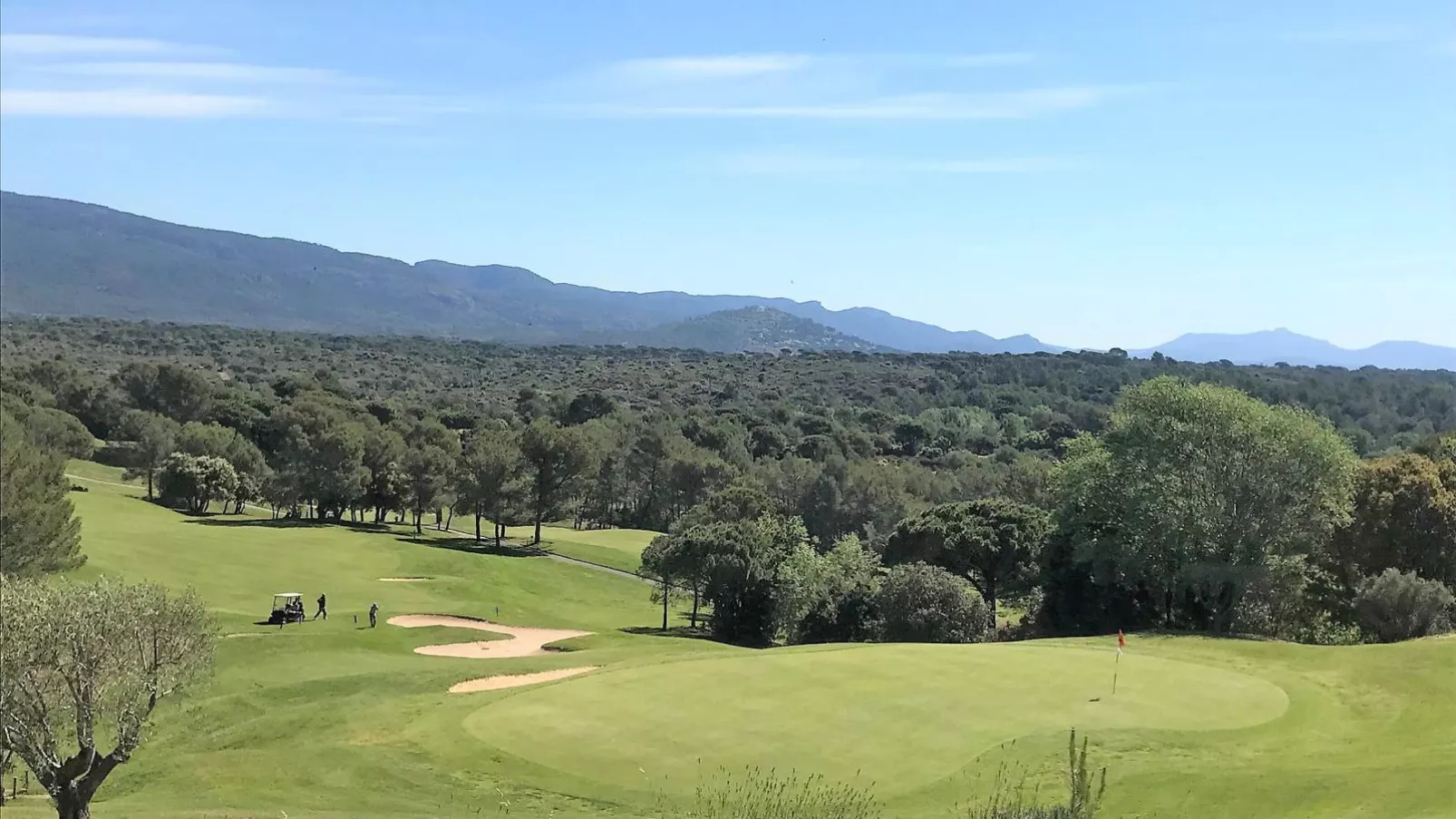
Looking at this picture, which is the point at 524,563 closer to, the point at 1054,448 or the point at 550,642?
the point at 550,642

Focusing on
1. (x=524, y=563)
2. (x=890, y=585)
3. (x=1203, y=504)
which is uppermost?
(x=1203, y=504)

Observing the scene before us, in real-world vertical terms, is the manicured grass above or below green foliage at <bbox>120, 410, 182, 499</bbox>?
below

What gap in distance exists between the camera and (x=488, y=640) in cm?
4847

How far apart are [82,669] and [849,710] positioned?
16564 millimetres

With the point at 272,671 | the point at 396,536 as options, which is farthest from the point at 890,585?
the point at 396,536

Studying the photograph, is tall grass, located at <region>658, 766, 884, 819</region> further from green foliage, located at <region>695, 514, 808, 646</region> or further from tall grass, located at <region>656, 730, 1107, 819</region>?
green foliage, located at <region>695, 514, 808, 646</region>

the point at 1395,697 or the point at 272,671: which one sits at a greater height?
the point at 1395,697

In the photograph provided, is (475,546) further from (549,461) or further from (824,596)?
(824,596)

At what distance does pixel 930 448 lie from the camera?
15775 centimetres

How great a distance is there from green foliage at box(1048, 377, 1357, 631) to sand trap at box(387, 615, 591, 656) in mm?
25093

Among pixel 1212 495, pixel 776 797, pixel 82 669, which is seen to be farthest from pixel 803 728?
pixel 1212 495

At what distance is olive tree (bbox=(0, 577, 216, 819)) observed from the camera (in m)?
19.3

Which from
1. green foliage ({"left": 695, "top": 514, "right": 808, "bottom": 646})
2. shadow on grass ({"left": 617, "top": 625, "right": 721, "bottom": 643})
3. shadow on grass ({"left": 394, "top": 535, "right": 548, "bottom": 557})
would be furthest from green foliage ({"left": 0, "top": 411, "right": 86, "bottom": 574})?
shadow on grass ({"left": 394, "top": 535, "right": 548, "bottom": 557})

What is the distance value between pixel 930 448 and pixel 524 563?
311ft
